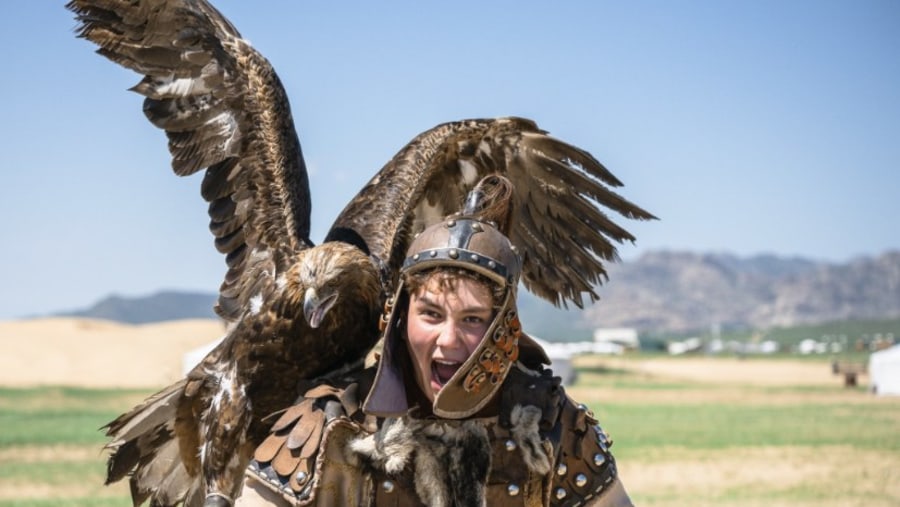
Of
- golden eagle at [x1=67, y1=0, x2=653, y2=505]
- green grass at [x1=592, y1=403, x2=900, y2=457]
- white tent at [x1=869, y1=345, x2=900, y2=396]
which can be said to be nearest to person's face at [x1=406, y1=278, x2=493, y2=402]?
golden eagle at [x1=67, y1=0, x2=653, y2=505]

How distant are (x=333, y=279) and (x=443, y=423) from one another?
1.93 metres

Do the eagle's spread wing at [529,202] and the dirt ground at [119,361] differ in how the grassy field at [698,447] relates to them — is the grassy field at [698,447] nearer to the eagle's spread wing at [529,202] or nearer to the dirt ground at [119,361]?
the eagle's spread wing at [529,202]

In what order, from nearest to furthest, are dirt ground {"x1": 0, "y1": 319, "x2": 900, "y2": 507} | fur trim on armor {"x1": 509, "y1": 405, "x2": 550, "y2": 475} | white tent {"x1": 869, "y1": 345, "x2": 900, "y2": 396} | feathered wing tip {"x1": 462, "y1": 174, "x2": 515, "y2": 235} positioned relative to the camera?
fur trim on armor {"x1": 509, "y1": 405, "x2": 550, "y2": 475} < feathered wing tip {"x1": 462, "y1": 174, "x2": 515, "y2": 235} < dirt ground {"x1": 0, "y1": 319, "x2": 900, "y2": 507} < white tent {"x1": 869, "y1": 345, "x2": 900, "y2": 396}

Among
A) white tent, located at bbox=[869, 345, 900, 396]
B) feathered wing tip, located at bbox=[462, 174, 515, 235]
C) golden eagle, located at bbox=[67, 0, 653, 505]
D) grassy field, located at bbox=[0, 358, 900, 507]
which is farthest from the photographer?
white tent, located at bbox=[869, 345, 900, 396]

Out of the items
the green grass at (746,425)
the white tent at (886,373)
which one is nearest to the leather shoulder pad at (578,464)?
the green grass at (746,425)

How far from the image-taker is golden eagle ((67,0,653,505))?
16.2ft

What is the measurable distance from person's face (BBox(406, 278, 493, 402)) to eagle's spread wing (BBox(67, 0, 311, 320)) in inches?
104

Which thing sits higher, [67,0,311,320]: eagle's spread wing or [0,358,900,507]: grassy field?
[67,0,311,320]: eagle's spread wing

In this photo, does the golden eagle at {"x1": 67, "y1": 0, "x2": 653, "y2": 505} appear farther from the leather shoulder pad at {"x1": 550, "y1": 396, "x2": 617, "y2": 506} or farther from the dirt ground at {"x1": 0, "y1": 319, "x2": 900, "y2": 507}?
the dirt ground at {"x1": 0, "y1": 319, "x2": 900, "y2": 507}

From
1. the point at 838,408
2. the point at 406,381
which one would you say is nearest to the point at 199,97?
the point at 406,381

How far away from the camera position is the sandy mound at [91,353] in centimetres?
Answer: 4481

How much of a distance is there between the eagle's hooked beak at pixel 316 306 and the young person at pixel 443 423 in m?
1.71

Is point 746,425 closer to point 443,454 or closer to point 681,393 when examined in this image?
point 681,393

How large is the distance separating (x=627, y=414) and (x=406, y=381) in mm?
24698
